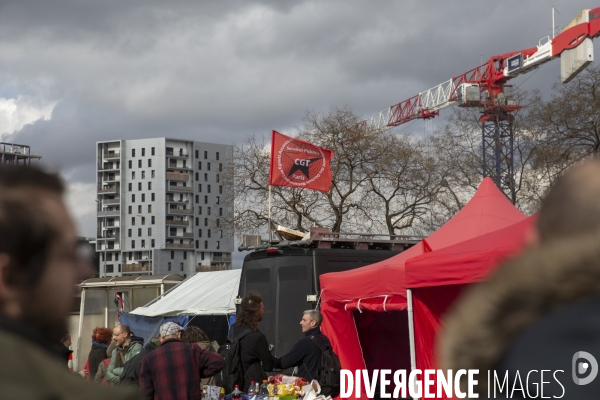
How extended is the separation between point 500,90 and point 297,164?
131 ft

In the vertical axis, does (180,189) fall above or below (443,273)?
above

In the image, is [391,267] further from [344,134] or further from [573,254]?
[344,134]

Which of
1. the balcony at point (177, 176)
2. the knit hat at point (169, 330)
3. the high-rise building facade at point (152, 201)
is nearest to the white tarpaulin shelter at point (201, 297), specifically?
the knit hat at point (169, 330)

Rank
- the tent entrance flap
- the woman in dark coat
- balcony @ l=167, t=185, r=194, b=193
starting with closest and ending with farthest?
the woman in dark coat
the tent entrance flap
balcony @ l=167, t=185, r=194, b=193

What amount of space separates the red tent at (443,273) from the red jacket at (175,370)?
83.1 inches

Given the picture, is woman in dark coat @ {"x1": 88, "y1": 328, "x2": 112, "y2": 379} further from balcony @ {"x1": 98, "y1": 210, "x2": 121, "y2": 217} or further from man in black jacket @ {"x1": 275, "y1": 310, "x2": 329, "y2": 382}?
balcony @ {"x1": 98, "y1": 210, "x2": 121, "y2": 217}

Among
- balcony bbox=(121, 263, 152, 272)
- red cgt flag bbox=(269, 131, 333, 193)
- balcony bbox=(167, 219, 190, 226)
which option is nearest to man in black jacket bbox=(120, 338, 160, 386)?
red cgt flag bbox=(269, 131, 333, 193)

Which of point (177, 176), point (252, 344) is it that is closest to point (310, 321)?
point (252, 344)

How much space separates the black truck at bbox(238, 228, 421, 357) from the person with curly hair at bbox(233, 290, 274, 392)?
3.36 meters

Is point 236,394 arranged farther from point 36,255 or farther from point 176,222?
point 176,222

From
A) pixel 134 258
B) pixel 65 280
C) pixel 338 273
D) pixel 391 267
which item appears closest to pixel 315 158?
pixel 338 273

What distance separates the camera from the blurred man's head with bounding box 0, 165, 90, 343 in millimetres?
1007

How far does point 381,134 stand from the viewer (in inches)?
1494

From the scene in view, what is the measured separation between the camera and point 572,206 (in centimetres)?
109
